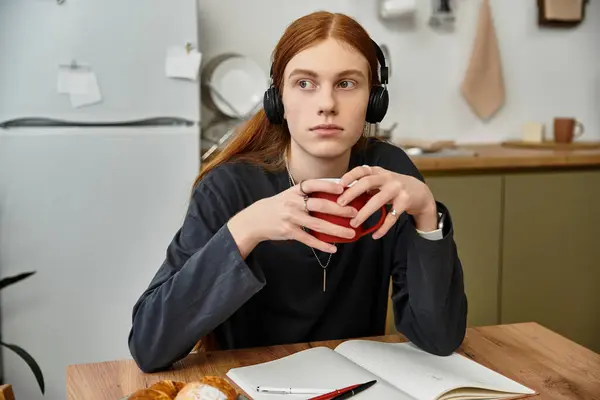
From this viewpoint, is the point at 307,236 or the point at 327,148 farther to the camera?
the point at 327,148

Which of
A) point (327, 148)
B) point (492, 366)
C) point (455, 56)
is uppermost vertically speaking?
point (455, 56)

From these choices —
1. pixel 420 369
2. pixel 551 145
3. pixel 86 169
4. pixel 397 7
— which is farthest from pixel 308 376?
pixel 551 145

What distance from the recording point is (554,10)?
3461mm

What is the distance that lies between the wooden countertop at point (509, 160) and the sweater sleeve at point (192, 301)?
1655 mm

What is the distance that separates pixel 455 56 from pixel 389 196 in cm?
247

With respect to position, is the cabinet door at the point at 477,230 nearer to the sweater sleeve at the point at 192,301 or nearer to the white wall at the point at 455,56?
the white wall at the point at 455,56

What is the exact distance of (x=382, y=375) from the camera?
107cm

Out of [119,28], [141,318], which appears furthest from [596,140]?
[141,318]

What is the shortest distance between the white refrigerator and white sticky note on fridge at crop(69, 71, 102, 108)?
0.7 inches

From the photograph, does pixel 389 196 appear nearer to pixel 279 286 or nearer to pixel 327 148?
pixel 327 148

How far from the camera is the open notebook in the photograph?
102 cm

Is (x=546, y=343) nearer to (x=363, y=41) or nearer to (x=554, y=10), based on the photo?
(x=363, y=41)

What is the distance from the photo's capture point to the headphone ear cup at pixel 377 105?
4.24 feet

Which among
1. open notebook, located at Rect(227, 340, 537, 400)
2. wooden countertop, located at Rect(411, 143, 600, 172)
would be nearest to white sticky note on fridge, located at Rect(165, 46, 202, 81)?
wooden countertop, located at Rect(411, 143, 600, 172)
